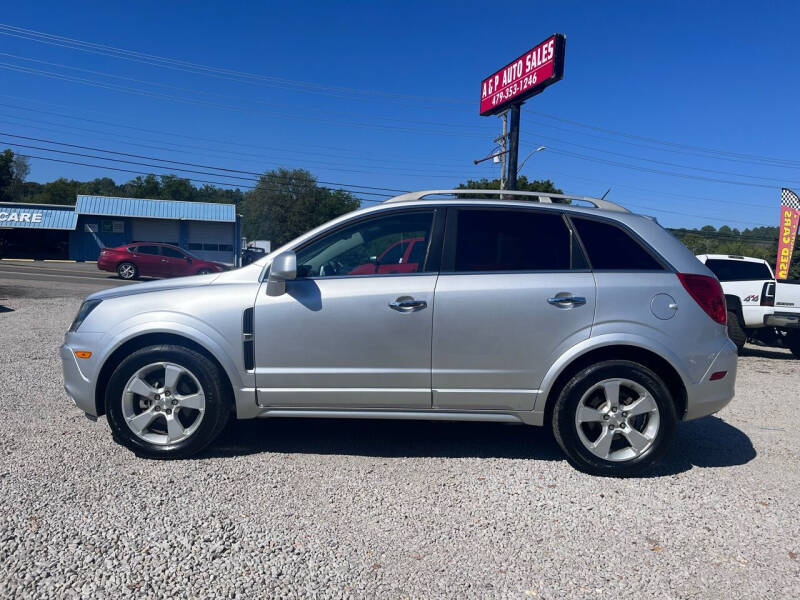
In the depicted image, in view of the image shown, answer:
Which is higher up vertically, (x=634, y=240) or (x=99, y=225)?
(x=99, y=225)

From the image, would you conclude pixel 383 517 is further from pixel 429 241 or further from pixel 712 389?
pixel 712 389

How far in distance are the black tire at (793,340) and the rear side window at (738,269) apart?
121cm

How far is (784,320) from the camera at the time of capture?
9.91 metres

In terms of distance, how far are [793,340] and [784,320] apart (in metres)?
0.99

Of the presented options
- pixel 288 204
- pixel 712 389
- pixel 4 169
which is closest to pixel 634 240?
pixel 712 389

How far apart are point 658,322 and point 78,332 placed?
3982 mm

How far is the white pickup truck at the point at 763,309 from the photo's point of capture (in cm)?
986

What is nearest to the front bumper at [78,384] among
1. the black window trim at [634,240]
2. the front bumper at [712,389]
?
the black window trim at [634,240]

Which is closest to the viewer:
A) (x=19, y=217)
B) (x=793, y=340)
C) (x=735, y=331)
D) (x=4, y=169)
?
(x=735, y=331)

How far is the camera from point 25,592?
Answer: 2.69 metres

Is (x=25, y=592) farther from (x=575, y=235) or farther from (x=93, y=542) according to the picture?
(x=575, y=235)

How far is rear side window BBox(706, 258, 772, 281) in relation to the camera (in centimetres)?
1134

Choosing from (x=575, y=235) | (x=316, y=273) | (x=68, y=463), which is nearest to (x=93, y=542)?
(x=68, y=463)

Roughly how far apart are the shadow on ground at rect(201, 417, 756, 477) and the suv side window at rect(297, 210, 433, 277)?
53.3 inches
